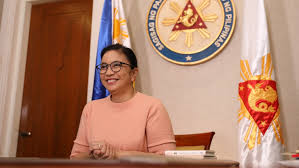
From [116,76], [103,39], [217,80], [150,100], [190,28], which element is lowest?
[150,100]

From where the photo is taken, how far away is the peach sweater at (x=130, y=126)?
1.76 m

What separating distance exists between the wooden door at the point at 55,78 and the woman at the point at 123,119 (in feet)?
5.81

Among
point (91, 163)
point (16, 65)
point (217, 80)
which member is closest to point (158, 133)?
point (91, 163)

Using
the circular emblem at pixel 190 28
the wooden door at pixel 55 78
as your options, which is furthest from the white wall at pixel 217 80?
the wooden door at pixel 55 78

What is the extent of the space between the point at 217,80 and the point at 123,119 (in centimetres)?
152

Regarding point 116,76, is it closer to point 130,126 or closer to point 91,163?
point 130,126

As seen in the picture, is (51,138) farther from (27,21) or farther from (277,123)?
(277,123)

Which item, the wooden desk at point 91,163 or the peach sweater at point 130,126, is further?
the peach sweater at point 130,126

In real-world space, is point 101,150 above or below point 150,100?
below

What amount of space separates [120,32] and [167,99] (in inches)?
34.8

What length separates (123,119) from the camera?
1.85 m

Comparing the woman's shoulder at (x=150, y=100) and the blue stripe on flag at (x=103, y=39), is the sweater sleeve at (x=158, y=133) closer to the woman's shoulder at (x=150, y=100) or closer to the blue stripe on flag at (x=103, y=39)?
the woman's shoulder at (x=150, y=100)

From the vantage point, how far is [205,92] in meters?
3.11

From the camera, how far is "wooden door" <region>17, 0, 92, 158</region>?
372 centimetres
